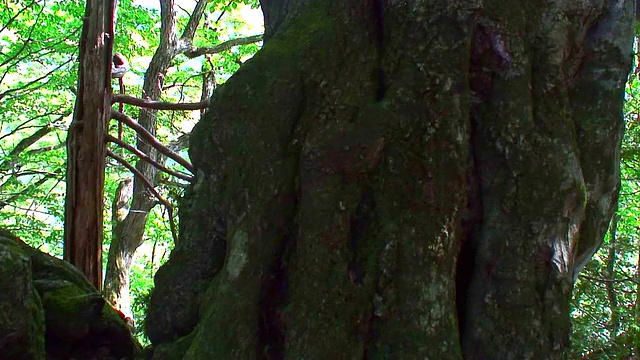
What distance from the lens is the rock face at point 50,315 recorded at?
2717 mm

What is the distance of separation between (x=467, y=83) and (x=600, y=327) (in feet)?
16.1

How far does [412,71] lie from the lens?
8.59 feet

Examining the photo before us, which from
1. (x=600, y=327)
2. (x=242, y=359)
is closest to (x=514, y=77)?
(x=242, y=359)

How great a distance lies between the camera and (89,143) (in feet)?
17.1

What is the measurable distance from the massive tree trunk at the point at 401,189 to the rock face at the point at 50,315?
0.56 meters

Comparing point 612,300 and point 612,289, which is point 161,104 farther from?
point 612,289

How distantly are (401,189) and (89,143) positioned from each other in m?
3.62

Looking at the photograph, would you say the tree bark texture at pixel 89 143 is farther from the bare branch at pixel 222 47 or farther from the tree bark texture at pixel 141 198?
the bare branch at pixel 222 47

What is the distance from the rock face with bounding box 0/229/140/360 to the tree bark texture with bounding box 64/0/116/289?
1625 millimetres

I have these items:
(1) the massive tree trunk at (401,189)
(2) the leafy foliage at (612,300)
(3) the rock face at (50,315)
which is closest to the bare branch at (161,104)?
(3) the rock face at (50,315)

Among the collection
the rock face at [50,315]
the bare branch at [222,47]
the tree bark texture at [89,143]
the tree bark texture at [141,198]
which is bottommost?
the rock face at [50,315]

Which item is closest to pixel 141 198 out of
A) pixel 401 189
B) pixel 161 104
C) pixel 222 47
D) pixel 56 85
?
pixel 56 85

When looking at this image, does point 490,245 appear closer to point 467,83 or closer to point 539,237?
point 539,237

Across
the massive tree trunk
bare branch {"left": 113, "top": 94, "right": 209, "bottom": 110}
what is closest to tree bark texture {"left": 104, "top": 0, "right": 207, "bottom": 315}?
bare branch {"left": 113, "top": 94, "right": 209, "bottom": 110}
